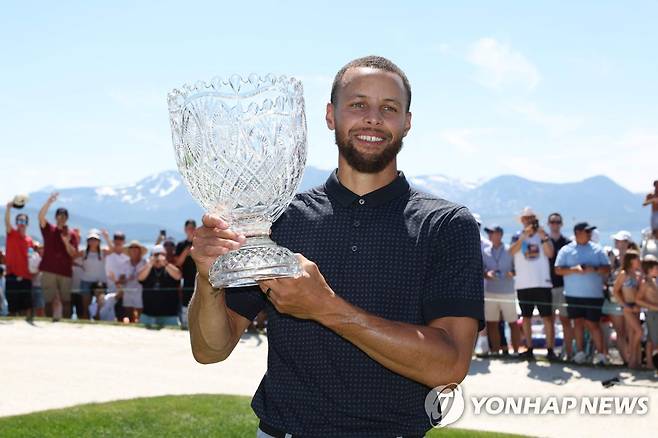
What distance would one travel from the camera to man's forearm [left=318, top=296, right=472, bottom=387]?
2.26 meters

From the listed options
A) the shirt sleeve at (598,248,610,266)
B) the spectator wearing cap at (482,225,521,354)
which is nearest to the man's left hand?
the shirt sleeve at (598,248,610,266)

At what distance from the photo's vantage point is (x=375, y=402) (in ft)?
8.63

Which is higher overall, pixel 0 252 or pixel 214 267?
pixel 214 267

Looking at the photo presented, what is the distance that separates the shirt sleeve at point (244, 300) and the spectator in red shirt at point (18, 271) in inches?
467

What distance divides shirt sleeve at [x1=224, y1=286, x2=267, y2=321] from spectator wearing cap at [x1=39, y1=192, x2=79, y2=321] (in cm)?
1125

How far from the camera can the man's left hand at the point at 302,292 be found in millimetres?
2111

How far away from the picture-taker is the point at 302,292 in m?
2.13

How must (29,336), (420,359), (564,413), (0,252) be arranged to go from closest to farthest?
(420,359), (564,413), (29,336), (0,252)

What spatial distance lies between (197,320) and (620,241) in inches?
396

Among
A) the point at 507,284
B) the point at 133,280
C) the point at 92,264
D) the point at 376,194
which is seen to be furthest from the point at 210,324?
the point at 92,264

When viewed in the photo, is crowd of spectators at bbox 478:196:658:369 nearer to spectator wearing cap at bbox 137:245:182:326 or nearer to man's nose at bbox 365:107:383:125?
spectator wearing cap at bbox 137:245:182:326

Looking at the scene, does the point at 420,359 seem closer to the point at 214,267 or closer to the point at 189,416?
the point at 214,267

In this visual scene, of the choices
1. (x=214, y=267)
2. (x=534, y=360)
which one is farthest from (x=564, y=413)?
(x=214, y=267)

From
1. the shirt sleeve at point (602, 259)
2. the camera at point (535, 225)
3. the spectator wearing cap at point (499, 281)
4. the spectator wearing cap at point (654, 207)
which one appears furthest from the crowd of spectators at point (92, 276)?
the spectator wearing cap at point (654, 207)
